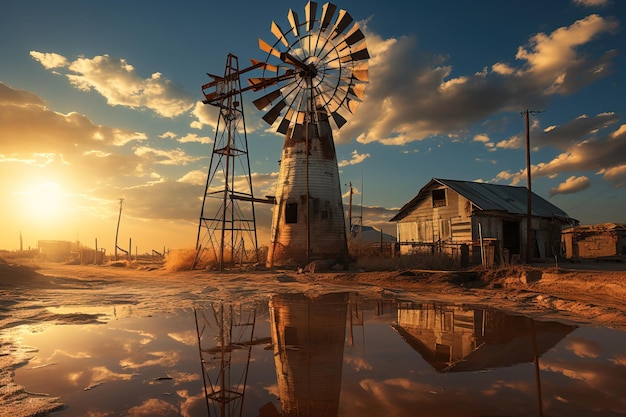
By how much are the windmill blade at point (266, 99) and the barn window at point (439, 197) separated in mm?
13020

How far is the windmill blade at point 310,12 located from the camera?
84.8ft

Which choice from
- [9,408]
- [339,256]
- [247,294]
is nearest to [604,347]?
[9,408]

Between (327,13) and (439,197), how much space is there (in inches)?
568

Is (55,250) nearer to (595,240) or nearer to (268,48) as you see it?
(268,48)

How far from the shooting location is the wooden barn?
2558 centimetres

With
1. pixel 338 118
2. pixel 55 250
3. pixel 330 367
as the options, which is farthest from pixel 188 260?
pixel 55 250

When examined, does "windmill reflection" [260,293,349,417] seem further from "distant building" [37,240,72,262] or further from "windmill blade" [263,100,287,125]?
"distant building" [37,240,72,262]

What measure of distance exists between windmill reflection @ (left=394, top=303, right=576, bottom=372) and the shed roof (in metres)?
16.7

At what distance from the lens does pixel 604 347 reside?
6.87 meters

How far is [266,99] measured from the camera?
27.9 metres

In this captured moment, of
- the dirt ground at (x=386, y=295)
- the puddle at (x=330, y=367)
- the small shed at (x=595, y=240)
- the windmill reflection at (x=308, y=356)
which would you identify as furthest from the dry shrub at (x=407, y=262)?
the small shed at (x=595, y=240)

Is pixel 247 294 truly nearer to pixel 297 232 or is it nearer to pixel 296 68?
pixel 297 232

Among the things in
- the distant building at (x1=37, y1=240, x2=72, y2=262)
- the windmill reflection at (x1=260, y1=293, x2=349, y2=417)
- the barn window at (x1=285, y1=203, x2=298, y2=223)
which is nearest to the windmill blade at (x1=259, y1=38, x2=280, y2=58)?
the barn window at (x1=285, y1=203, x2=298, y2=223)

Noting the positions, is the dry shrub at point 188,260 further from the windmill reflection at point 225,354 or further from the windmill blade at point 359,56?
the windmill reflection at point 225,354
